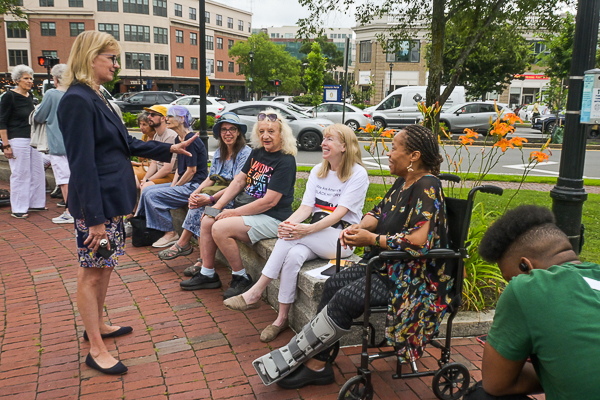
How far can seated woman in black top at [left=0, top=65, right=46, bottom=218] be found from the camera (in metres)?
6.74

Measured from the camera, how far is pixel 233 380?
310cm

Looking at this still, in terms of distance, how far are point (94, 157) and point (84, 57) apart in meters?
0.63

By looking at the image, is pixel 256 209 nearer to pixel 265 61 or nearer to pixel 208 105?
pixel 208 105

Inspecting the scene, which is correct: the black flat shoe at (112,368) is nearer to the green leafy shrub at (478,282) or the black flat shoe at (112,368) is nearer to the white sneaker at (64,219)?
the green leafy shrub at (478,282)

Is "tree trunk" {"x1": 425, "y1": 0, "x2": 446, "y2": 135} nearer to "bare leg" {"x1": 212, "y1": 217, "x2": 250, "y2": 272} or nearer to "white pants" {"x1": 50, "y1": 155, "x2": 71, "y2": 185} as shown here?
"bare leg" {"x1": 212, "y1": 217, "x2": 250, "y2": 272}

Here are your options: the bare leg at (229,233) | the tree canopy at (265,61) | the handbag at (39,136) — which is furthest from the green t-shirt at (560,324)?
the tree canopy at (265,61)

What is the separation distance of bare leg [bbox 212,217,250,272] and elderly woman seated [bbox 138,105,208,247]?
5.10 feet

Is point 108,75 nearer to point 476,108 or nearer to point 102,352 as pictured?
point 102,352

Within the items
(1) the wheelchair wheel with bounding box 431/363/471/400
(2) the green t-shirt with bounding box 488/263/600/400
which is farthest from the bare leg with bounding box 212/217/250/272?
(2) the green t-shirt with bounding box 488/263/600/400

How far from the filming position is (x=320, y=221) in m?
Result: 3.75

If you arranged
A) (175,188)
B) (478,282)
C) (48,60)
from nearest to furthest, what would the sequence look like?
(478,282) → (175,188) → (48,60)

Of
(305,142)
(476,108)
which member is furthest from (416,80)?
(305,142)

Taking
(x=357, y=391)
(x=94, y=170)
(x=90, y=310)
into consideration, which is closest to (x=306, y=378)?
(x=357, y=391)

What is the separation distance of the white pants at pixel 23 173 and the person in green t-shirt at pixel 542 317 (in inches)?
272
